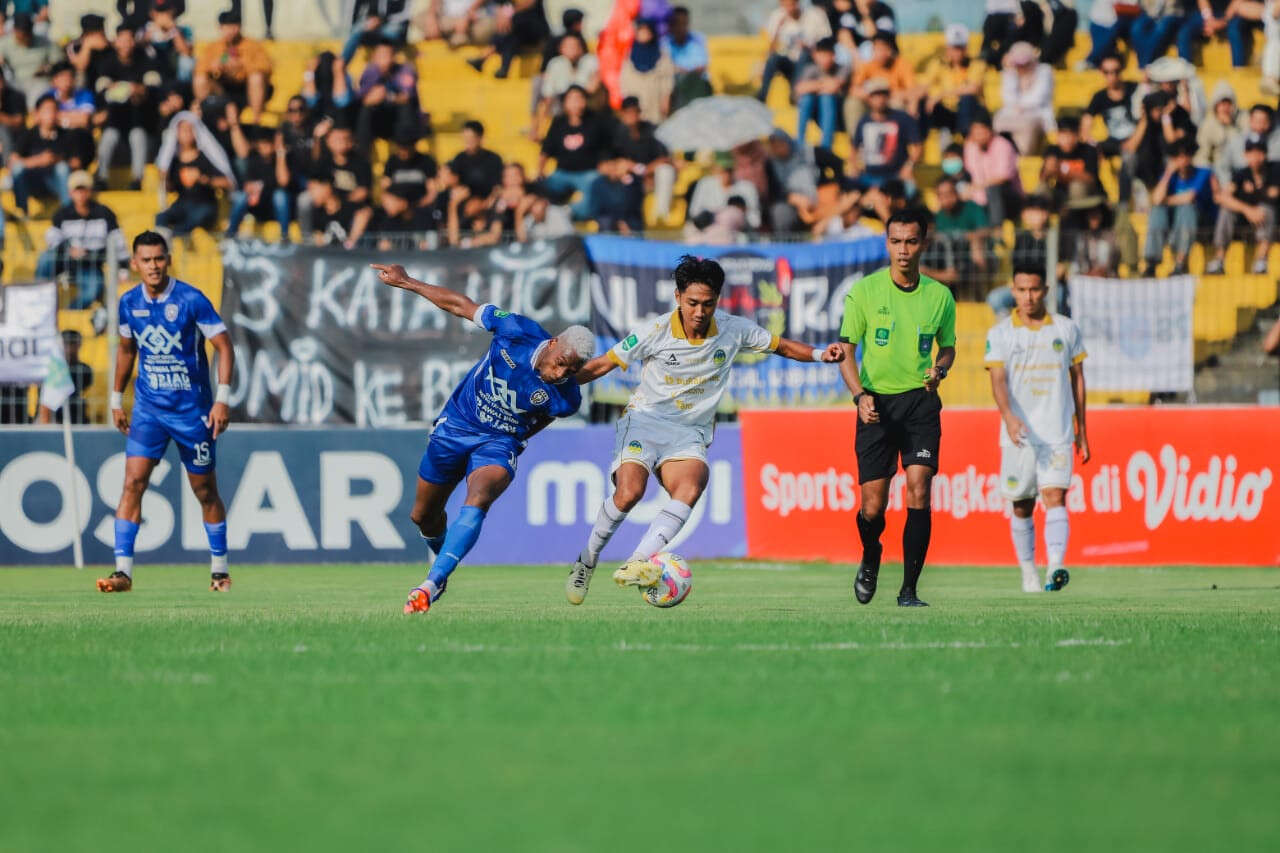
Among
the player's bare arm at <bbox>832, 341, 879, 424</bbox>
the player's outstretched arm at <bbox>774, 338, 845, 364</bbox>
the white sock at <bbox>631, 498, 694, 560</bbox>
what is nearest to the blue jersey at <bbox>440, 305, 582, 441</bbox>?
the white sock at <bbox>631, 498, 694, 560</bbox>

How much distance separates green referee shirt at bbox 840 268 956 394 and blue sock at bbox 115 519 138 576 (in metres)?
5.48

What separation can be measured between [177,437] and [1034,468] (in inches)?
241

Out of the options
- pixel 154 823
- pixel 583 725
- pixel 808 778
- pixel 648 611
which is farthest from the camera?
pixel 648 611

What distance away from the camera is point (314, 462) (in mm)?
18922

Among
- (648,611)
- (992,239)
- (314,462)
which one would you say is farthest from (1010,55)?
(648,611)

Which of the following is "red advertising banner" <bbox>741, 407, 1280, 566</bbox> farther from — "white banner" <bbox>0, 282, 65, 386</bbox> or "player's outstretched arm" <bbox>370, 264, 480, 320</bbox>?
"player's outstretched arm" <bbox>370, 264, 480, 320</bbox>

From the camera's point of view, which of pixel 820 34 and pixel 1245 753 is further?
pixel 820 34

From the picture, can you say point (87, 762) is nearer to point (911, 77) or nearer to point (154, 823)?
point (154, 823)

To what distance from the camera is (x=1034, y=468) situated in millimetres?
14188

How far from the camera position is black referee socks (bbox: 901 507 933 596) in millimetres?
12141

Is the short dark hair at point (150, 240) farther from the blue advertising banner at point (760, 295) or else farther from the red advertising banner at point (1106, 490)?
the red advertising banner at point (1106, 490)

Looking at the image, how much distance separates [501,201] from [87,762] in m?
16.8

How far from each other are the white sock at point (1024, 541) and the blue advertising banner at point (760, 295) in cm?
463

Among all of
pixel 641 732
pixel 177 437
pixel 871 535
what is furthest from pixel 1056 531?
pixel 641 732
